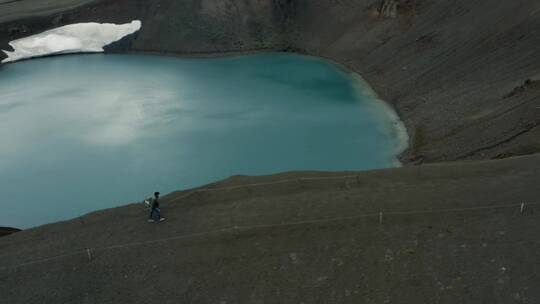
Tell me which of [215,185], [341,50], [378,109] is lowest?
[215,185]

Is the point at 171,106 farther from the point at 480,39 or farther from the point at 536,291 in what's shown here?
the point at 536,291

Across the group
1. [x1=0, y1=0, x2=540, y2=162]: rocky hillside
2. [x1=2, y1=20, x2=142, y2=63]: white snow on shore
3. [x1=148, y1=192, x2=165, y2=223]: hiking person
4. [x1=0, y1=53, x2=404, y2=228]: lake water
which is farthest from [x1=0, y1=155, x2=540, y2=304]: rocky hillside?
[x1=2, y1=20, x2=142, y2=63]: white snow on shore

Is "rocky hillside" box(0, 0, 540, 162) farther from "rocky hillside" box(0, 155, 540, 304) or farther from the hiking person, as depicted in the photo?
the hiking person

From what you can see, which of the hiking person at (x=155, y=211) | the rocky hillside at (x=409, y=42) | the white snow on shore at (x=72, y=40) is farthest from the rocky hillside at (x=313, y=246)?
the white snow on shore at (x=72, y=40)

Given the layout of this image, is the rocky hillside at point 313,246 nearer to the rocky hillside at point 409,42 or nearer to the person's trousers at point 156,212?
the person's trousers at point 156,212

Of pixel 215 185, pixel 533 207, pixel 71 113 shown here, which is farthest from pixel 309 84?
pixel 533 207
